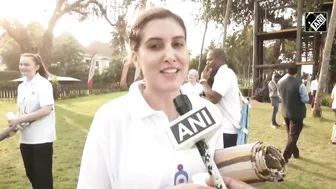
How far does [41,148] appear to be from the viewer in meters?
4.04

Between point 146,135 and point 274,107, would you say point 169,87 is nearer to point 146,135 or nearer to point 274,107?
point 146,135

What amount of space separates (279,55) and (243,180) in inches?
1285

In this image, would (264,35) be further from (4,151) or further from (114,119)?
(114,119)

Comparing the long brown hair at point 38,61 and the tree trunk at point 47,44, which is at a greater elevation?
the tree trunk at point 47,44

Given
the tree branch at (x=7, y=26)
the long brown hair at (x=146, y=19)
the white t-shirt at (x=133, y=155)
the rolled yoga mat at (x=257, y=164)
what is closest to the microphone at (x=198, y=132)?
the rolled yoga mat at (x=257, y=164)

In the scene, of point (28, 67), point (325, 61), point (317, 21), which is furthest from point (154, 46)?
point (317, 21)

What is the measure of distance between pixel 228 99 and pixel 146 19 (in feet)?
10.5

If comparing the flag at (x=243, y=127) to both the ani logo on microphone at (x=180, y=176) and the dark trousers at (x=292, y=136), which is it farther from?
the ani logo on microphone at (x=180, y=176)

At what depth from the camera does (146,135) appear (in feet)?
4.97

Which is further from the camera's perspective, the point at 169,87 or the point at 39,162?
the point at 39,162

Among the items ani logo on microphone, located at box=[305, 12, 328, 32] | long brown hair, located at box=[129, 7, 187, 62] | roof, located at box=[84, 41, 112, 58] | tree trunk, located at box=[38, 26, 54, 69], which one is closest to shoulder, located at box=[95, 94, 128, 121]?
long brown hair, located at box=[129, 7, 187, 62]

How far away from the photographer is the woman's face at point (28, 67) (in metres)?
Answer: 4.12

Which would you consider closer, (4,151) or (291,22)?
(4,151)

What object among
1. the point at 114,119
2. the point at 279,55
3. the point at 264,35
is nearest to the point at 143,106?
the point at 114,119
